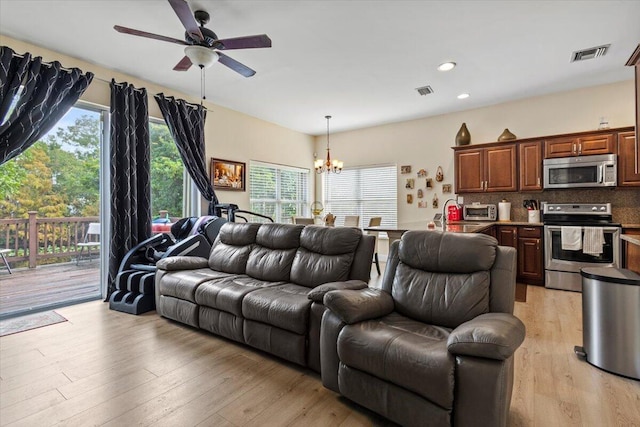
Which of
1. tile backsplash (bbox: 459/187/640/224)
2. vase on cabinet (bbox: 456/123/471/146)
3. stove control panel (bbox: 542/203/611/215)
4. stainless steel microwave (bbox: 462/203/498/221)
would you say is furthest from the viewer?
vase on cabinet (bbox: 456/123/471/146)

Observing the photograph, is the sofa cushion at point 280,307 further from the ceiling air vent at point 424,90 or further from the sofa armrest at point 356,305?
the ceiling air vent at point 424,90

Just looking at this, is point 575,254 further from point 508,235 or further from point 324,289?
point 324,289

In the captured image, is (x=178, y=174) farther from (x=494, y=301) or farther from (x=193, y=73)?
(x=494, y=301)

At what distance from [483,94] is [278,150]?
3833mm

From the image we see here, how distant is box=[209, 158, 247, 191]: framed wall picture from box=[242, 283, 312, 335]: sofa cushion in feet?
10.3

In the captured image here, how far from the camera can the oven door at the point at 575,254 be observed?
409cm

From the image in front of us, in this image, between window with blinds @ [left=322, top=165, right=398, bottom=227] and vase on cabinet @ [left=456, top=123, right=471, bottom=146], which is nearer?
vase on cabinet @ [left=456, top=123, right=471, bottom=146]

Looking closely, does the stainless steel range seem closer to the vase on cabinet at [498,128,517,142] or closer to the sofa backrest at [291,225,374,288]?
the vase on cabinet at [498,128,517,142]

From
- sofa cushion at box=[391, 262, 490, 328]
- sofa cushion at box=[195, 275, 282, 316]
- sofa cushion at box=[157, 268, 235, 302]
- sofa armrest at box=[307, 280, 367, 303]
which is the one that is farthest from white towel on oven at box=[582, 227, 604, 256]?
sofa cushion at box=[157, 268, 235, 302]

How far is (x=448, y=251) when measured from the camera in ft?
6.91

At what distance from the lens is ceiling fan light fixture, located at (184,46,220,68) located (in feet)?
8.93

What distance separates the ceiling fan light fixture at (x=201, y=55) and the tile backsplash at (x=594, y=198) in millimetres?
4835

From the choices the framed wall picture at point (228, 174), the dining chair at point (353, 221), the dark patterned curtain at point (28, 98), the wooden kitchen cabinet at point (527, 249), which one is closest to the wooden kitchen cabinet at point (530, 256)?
the wooden kitchen cabinet at point (527, 249)

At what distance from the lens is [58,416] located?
1.83 meters
